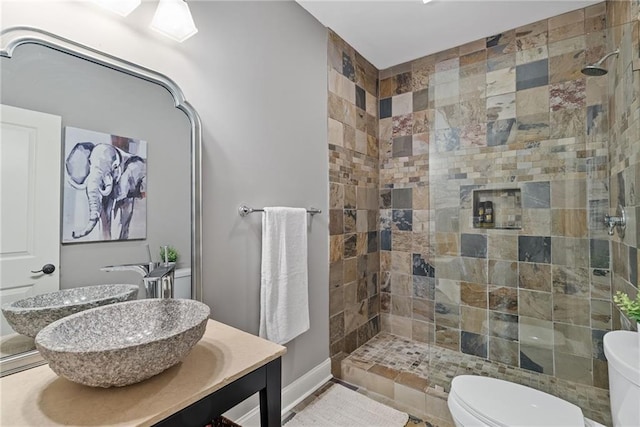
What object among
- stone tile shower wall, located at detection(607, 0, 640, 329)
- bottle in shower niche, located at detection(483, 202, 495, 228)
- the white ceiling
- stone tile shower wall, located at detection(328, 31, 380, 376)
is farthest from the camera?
stone tile shower wall, located at detection(328, 31, 380, 376)

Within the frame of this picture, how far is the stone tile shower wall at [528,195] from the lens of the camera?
173 centimetres

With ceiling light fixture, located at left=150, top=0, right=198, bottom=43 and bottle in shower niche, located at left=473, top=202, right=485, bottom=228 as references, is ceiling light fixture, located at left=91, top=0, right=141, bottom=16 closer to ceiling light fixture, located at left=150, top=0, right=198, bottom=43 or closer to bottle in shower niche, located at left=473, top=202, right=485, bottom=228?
ceiling light fixture, located at left=150, top=0, right=198, bottom=43

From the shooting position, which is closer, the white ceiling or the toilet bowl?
the toilet bowl

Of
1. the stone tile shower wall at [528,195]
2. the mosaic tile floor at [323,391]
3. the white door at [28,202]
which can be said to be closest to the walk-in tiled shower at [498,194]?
the stone tile shower wall at [528,195]

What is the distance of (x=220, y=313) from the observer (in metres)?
1.45

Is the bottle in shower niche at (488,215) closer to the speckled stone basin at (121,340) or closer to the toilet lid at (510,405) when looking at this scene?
the toilet lid at (510,405)

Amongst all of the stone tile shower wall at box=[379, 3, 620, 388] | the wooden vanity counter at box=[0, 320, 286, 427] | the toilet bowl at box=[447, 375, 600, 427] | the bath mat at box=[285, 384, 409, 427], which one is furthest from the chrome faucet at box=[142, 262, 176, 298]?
the stone tile shower wall at box=[379, 3, 620, 388]

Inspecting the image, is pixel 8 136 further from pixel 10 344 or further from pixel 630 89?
pixel 630 89

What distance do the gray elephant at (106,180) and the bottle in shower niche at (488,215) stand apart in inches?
78.3

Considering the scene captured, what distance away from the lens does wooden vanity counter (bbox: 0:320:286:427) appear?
26.1 inches

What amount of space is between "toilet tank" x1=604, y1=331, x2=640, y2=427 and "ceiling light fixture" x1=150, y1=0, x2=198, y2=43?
1.96 metres

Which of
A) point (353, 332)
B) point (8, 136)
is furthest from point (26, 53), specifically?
point (353, 332)

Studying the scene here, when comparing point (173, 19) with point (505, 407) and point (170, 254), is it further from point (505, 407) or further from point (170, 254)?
point (505, 407)

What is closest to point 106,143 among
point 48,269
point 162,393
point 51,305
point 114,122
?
point 114,122
